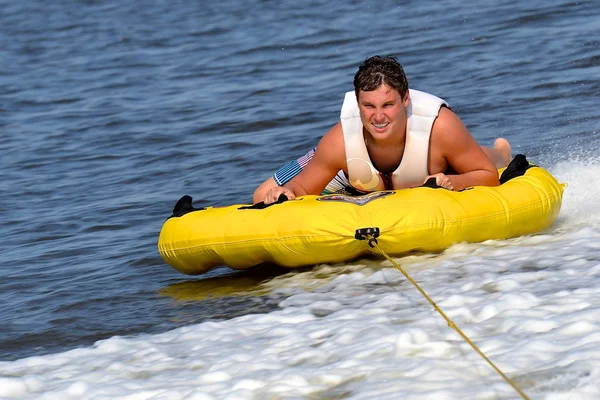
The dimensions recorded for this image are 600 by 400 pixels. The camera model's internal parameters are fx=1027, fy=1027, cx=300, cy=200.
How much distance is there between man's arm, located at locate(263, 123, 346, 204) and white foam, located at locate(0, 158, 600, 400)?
476 millimetres

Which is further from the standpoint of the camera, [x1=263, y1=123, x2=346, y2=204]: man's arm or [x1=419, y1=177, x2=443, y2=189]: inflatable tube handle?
[x1=263, y1=123, x2=346, y2=204]: man's arm

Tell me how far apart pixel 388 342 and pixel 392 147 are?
156 centimetres

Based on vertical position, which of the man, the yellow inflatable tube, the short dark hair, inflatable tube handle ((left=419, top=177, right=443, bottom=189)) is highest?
the short dark hair

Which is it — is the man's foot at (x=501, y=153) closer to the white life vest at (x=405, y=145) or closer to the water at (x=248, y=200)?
the water at (x=248, y=200)

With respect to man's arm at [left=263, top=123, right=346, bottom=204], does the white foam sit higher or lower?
lower

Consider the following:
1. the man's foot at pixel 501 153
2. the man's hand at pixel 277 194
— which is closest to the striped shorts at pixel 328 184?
the man's hand at pixel 277 194

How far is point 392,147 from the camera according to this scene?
557 cm

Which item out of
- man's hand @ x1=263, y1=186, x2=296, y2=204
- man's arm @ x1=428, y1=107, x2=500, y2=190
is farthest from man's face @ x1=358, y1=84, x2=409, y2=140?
man's hand @ x1=263, y1=186, x2=296, y2=204

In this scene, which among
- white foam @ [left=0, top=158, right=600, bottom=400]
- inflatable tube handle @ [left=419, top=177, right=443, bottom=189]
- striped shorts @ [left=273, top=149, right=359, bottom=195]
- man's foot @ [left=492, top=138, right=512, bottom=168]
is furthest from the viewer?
man's foot @ [left=492, top=138, right=512, bottom=168]

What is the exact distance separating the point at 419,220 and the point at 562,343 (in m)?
1.39

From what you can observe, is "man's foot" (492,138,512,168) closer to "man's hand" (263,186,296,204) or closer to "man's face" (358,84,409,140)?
"man's face" (358,84,409,140)

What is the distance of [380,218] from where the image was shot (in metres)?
5.20

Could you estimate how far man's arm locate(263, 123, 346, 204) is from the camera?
5.64 m

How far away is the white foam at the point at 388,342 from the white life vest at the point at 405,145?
0.47 metres
